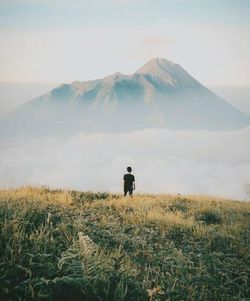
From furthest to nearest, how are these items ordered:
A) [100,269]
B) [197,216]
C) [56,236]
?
[197,216], [56,236], [100,269]

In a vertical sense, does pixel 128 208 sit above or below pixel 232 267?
above

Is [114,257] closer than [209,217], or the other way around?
[114,257]

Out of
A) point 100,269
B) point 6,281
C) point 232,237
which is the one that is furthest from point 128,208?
point 6,281

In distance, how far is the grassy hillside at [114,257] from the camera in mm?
4598

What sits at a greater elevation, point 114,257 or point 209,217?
point 209,217

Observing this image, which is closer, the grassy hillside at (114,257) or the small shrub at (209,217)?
the grassy hillside at (114,257)

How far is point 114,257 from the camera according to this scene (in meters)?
5.75

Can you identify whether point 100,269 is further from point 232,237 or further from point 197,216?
point 197,216

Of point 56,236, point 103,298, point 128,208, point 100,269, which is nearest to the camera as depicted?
point 103,298

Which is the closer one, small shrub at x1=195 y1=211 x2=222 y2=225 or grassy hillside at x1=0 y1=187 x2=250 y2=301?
grassy hillside at x1=0 y1=187 x2=250 y2=301

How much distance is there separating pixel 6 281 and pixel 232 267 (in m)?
4.97

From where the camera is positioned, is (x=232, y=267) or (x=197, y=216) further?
(x=197, y=216)

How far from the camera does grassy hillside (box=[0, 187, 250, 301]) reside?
460 centimetres

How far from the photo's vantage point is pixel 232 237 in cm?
989
